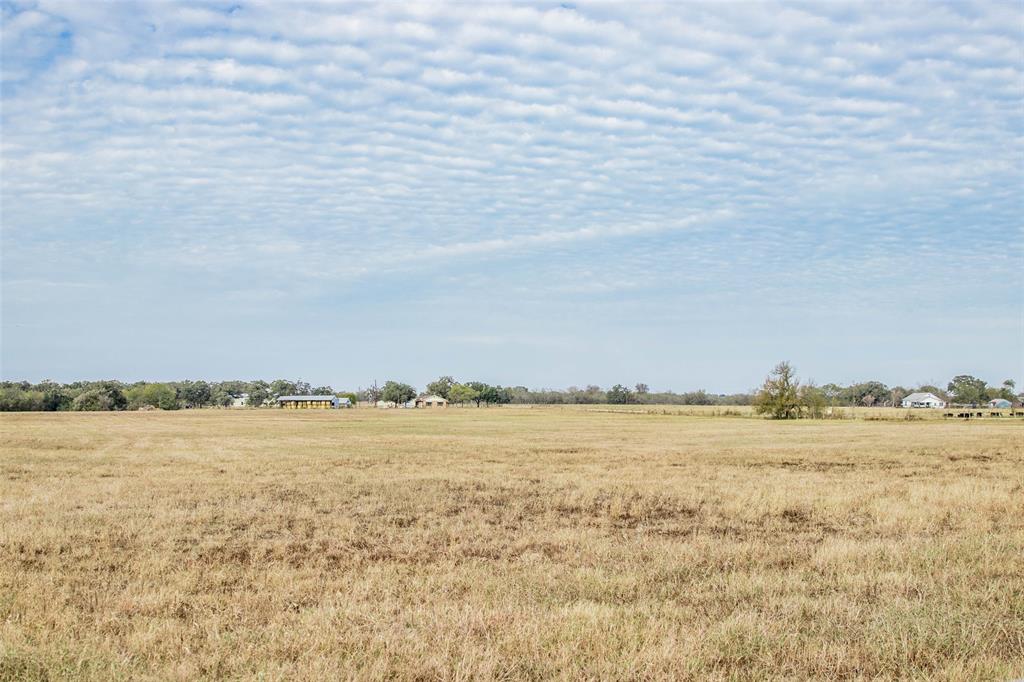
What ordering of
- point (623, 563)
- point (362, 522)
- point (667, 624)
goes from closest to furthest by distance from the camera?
point (667, 624)
point (623, 563)
point (362, 522)

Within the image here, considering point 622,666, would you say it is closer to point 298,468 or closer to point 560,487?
point 560,487

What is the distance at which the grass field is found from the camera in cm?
771

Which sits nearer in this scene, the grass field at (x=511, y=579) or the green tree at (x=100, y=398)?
the grass field at (x=511, y=579)

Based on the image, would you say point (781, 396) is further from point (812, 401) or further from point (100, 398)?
point (100, 398)

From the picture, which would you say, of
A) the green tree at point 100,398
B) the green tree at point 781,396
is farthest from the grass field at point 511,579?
the green tree at point 100,398

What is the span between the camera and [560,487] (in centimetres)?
2366

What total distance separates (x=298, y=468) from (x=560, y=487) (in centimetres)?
1172

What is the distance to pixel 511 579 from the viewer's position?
1110 cm

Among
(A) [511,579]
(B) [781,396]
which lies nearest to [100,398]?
(B) [781,396]

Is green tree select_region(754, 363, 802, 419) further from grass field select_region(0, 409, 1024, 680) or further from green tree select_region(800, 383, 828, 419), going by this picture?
grass field select_region(0, 409, 1024, 680)

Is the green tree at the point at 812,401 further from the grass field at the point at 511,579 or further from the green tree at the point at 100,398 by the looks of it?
the green tree at the point at 100,398

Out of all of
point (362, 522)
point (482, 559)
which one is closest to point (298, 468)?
point (362, 522)

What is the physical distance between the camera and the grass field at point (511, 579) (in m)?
7.71

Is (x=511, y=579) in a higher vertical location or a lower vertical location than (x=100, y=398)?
higher
